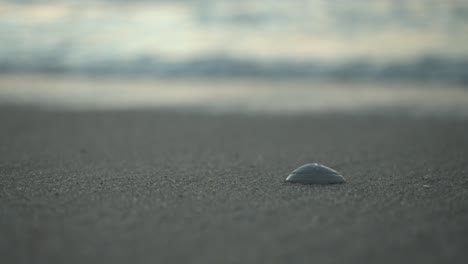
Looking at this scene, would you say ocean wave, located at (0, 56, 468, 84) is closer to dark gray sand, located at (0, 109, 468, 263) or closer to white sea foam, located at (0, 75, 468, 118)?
white sea foam, located at (0, 75, 468, 118)

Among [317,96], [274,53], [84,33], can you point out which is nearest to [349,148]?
[317,96]

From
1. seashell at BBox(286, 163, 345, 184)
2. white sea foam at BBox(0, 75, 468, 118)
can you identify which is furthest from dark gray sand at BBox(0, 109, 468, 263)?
white sea foam at BBox(0, 75, 468, 118)

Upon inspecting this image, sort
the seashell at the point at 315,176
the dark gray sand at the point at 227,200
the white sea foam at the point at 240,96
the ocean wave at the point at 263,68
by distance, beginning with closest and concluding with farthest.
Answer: the dark gray sand at the point at 227,200, the seashell at the point at 315,176, the white sea foam at the point at 240,96, the ocean wave at the point at 263,68

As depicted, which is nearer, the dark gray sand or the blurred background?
the dark gray sand

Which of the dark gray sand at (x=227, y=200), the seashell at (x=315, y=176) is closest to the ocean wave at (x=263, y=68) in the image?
the dark gray sand at (x=227, y=200)

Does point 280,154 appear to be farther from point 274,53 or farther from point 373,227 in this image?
point 274,53

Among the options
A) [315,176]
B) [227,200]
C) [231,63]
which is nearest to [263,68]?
Result: [231,63]

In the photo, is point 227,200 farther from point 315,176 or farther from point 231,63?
point 231,63

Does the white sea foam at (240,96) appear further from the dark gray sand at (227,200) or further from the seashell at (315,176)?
the seashell at (315,176)
